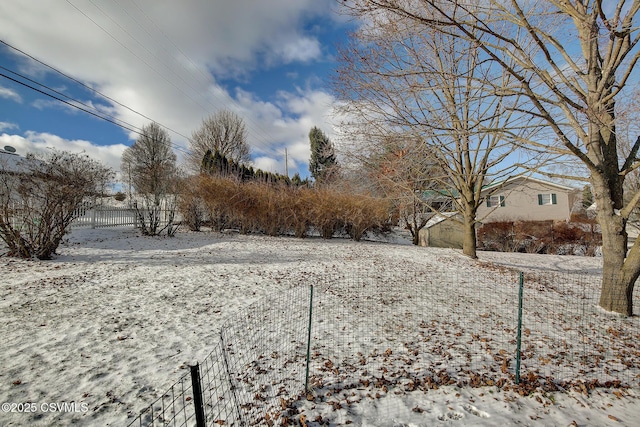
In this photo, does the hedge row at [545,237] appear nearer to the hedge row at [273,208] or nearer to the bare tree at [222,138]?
the hedge row at [273,208]

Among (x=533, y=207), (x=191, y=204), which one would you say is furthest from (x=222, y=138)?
(x=533, y=207)

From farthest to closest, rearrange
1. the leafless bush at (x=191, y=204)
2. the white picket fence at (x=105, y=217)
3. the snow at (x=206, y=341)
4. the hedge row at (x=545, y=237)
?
the hedge row at (x=545, y=237) < the leafless bush at (x=191, y=204) < the white picket fence at (x=105, y=217) < the snow at (x=206, y=341)

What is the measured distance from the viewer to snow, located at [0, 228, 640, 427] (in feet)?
8.45

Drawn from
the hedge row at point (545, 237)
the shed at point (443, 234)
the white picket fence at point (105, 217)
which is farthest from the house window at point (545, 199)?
the white picket fence at point (105, 217)

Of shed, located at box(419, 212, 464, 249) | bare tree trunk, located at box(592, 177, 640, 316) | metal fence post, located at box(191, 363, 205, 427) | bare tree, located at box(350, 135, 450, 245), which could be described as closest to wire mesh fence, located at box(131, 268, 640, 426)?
metal fence post, located at box(191, 363, 205, 427)

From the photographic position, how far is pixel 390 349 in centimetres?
365

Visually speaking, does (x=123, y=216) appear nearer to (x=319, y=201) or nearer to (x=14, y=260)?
(x=14, y=260)

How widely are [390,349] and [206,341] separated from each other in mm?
2383

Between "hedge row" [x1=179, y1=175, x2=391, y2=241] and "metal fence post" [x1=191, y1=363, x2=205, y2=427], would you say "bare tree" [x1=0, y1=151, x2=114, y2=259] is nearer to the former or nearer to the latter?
"hedge row" [x1=179, y1=175, x2=391, y2=241]

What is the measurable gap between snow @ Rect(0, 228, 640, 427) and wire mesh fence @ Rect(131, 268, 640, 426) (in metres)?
0.04

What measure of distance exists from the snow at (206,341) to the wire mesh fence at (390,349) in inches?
1.6

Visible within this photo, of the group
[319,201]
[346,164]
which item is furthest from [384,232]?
[346,164]

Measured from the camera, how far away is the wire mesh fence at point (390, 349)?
9.08ft

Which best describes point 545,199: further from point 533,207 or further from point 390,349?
point 390,349
